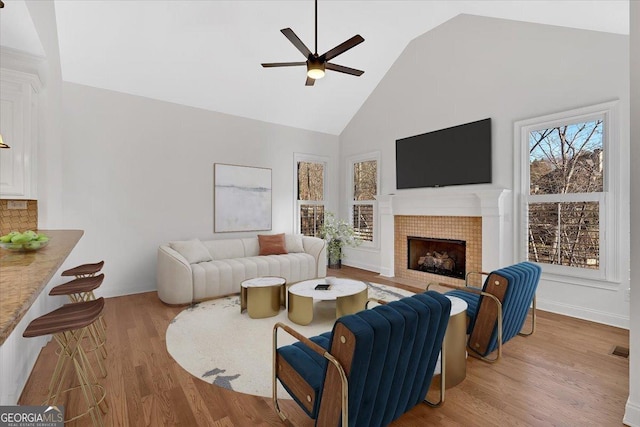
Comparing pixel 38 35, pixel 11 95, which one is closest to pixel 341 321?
pixel 38 35

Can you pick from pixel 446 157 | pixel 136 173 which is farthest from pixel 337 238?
pixel 136 173

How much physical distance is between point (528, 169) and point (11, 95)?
5446 millimetres

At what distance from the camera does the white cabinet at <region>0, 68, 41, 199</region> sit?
2.64 m

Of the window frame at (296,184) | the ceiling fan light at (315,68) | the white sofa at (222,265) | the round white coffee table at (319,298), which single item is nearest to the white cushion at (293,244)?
the white sofa at (222,265)

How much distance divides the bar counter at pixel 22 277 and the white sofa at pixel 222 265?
180 cm

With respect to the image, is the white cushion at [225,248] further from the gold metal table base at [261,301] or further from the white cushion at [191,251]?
the gold metal table base at [261,301]

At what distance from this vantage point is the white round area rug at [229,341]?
7.66ft

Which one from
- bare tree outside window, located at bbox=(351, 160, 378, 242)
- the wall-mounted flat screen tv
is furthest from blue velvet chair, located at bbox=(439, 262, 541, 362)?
bare tree outside window, located at bbox=(351, 160, 378, 242)

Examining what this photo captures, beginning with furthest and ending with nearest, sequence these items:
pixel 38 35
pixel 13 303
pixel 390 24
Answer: pixel 390 24
pixel 38 35
pixel 13 303

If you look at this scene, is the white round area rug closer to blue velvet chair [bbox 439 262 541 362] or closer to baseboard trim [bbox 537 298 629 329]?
blue velvet chair [bbox 439 262 541 362]

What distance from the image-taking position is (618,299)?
10.7 feet

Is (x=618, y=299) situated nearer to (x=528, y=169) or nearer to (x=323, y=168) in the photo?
(x=528, y=169)

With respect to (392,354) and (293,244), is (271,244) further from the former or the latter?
(392,354)

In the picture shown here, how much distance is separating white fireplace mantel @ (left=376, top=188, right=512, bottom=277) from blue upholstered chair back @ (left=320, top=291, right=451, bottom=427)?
2.94 metres
